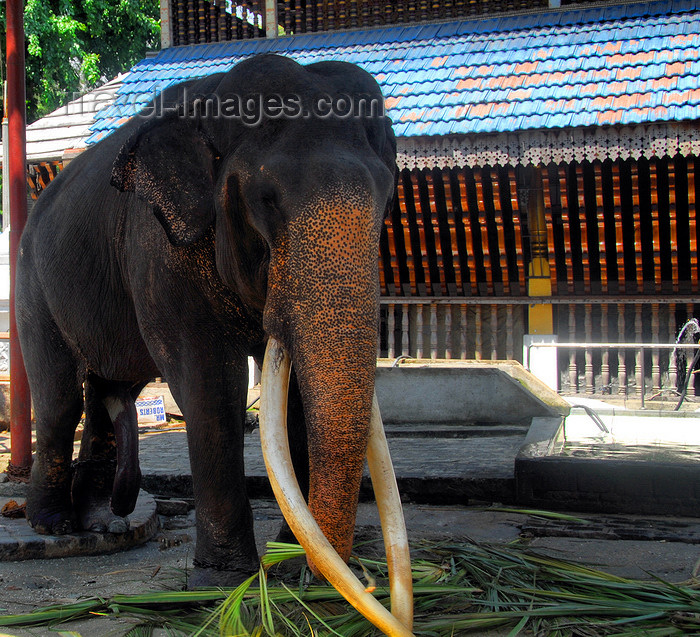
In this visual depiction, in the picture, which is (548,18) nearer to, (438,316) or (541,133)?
(541,133)

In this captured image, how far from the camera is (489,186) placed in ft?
31.6

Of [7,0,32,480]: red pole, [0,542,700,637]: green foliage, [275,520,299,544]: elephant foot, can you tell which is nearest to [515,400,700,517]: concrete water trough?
[0,542,700,637]: green foliage

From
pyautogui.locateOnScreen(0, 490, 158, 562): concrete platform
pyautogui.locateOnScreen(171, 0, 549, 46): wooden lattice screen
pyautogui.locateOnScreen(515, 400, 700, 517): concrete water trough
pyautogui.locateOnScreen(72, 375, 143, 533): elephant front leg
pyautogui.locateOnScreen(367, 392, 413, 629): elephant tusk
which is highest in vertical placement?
pyautogui.locateOnScreen(171, 0, 549, 46): wooden lattice screen

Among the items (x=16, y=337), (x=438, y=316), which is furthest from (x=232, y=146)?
(x=438, y=316)

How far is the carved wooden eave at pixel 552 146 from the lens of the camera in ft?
28.2

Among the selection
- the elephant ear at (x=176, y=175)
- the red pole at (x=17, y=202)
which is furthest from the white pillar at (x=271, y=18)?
the elephant ear at (x=176, y=175)

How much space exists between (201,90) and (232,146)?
0.52 metres

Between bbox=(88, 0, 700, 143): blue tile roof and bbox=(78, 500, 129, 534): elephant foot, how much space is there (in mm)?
5923

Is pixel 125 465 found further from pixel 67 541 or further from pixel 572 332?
pixel 572 332

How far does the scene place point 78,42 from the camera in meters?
21.3

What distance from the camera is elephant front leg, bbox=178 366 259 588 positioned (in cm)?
346

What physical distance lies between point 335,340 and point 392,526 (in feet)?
2.16

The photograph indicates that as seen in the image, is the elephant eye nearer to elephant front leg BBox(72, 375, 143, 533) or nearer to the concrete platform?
elephant front leg BBox(72, 375, 143, 533)

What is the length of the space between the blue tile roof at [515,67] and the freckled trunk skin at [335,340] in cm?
664
